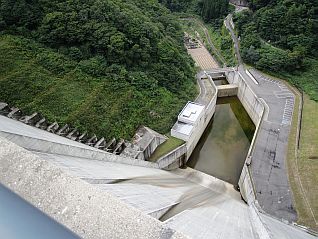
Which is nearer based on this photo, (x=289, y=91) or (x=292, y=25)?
(x=289, y=91)

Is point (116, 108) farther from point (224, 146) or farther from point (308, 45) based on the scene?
point (308, 45)

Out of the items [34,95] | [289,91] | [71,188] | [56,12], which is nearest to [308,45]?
[289,91]

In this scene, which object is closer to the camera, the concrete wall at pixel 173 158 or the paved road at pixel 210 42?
the concrete wall at pixel 173 158

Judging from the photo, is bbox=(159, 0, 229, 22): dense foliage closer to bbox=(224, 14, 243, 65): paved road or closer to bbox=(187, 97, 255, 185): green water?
bbox=(224, 14, 243, 65): paved road

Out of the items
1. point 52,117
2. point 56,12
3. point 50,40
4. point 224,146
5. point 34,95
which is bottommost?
point 224,146

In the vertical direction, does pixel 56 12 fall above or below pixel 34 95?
above

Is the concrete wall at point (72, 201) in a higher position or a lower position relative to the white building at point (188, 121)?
higher

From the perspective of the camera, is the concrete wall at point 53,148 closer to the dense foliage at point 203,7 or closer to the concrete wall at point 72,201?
the concrete wall at point 72,201

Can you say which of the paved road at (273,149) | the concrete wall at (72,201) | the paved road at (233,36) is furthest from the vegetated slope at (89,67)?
the concrete wall at (72,201)
